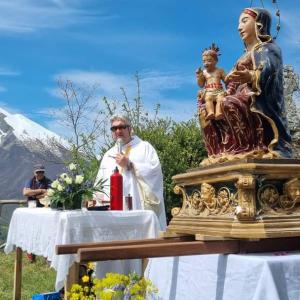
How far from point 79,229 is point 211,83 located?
62.0 inches

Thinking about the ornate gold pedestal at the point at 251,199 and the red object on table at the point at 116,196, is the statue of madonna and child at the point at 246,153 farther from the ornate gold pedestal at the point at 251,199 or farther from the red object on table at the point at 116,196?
the red object on table at the point at 116,196

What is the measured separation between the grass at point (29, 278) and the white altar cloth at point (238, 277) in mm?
3713

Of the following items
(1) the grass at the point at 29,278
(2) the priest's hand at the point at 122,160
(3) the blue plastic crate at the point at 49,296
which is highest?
(2) the priest's hand at the point at 122,160

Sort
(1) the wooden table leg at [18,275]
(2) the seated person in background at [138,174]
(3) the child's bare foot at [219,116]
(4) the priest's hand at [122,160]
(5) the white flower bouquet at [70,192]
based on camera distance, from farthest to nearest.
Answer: (1) the wooden table leg at [18,275], (2) the seated person in background at [138,174], (4) the priest's hand at [122,160], (5) the white flower bouquet at [70,192], (3) the child's bare foot at [219,116]

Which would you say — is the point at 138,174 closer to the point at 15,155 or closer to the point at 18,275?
the point at 18,275

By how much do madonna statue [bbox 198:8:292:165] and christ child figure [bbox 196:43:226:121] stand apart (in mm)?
49

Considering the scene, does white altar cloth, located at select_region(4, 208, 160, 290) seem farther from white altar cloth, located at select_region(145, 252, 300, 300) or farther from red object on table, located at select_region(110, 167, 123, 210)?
white altar cloth, located at select_region(145, 252, 300, 300)

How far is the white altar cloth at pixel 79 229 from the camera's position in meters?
3.66

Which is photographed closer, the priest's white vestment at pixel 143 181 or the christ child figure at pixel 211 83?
the christ child figure at pixel 211 83

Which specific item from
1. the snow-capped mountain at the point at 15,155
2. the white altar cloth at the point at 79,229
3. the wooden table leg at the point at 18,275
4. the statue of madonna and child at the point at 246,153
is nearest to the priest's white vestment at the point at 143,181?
the white altar cloth at the point at 79,229

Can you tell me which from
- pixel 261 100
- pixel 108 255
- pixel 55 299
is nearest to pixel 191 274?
pixel 108 255

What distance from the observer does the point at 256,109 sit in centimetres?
240

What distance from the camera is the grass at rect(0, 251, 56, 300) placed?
607 cm

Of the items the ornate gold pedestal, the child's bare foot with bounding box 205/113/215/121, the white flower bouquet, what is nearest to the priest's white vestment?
the white flower bouquet
